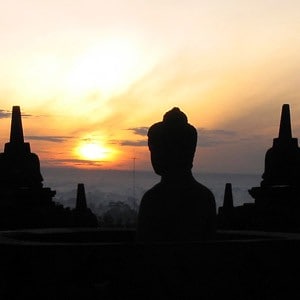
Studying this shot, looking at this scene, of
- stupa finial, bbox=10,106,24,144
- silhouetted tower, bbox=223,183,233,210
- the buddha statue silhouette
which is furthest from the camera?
stupa finial, bbox=10,106,24,144

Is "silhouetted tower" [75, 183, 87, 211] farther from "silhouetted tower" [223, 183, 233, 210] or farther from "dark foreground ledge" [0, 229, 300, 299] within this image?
"dark foreground ledge" [0, 229, 300, 299]

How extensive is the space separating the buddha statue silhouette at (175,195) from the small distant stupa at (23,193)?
13278 millimetres

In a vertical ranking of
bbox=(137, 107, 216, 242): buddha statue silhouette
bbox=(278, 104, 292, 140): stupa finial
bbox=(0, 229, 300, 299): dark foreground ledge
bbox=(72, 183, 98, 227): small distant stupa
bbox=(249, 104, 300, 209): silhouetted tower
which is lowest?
bbox=(0, 229, 300, 299): dark foreground ledge

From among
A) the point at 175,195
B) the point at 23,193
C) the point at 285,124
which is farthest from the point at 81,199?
the point at 175,195

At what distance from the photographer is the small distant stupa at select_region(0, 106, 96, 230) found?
69.8 ft

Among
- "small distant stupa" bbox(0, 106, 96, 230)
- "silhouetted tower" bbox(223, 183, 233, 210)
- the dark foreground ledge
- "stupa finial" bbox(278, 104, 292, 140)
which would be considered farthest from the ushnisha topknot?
"stupa finial" bbox(278, 104, 292, 140)

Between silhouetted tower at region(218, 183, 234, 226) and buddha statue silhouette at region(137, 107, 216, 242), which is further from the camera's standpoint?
silhouetted tower at region(218, 183, 234, 226)

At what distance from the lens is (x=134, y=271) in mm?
6305

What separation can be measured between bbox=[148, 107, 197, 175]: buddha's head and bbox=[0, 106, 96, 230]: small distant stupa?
43.4 ft

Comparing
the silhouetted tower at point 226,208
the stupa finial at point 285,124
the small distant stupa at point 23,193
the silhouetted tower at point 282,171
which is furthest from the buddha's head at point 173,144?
the stupa finial at point 285,124

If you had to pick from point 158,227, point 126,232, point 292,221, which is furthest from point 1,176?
point 158,227

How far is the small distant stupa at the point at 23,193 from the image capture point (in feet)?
69.8

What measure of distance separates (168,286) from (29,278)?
1.29 metres

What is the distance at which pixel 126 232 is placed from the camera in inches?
366
